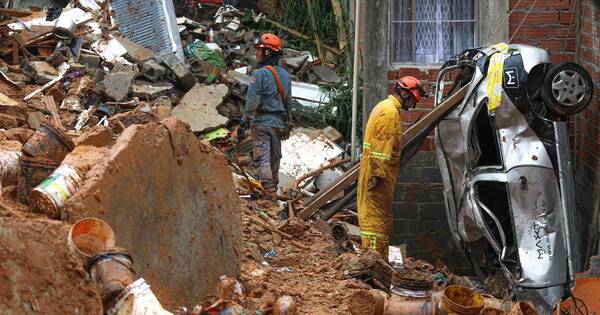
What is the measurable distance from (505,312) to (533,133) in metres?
3.20

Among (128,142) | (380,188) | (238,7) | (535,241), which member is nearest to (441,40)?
(380,188)

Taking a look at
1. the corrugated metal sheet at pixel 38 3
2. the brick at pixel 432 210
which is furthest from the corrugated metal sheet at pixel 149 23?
the brick at pixel 432 210

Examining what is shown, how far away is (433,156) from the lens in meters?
12.2

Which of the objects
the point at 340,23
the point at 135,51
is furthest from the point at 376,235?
the point at 340,23

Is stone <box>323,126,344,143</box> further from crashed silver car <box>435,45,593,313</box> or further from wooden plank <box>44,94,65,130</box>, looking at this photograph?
crashed silver car <box>435,45,593,313</box>

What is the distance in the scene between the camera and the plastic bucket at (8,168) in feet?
19.3

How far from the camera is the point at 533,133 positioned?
9422 mm

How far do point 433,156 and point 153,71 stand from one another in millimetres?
4401

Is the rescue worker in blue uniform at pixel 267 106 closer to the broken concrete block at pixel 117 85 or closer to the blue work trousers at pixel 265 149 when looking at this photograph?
the blue work trousers at pixel 265 149

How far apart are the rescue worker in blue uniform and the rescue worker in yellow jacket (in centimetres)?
177

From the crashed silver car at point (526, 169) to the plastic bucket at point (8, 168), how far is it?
5056 millimetres

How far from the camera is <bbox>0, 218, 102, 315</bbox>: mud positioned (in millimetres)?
4543

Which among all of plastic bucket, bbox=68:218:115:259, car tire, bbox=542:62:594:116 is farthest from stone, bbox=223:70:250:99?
plastic bucket, bbox=68:218:115:259

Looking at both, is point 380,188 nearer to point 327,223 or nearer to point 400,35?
point 327,223
